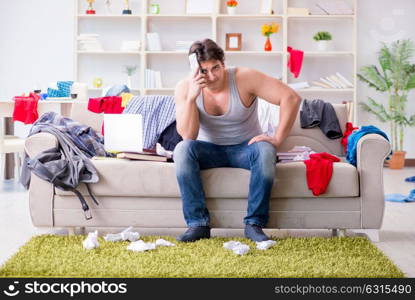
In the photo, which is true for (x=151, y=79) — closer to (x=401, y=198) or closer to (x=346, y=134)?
(x=401, y=198)

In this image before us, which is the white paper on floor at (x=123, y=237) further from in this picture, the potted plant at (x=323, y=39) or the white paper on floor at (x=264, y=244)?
the potted plant at (x=323, y=39)

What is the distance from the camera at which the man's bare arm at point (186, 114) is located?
3447mm

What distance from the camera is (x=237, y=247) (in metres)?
3.11

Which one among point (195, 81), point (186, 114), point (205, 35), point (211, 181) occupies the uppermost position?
point (205, 35)

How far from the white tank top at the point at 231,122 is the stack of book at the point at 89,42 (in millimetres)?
4076

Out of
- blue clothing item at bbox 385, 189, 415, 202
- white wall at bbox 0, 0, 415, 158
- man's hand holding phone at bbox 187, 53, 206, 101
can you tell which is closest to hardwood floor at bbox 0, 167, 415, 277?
blue clothing item at bbox 385, 189, 415, 202

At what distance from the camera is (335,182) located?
346 cm

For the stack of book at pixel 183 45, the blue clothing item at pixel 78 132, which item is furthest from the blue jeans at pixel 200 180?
the stack of book at pixel 183 45

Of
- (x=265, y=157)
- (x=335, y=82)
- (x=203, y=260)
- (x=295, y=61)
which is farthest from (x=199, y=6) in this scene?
(x=203, y=260)

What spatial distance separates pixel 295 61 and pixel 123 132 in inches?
154

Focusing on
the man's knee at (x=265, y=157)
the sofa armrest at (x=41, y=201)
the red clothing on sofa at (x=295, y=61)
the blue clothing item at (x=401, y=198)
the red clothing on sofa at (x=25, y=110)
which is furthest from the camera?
the red clothing on sofa at (x=295, y=61)

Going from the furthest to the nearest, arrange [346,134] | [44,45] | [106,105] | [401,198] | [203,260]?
[44,45] → [401,198] → [106,105] → [346,134] → [203,260]

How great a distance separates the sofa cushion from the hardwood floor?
30 cm

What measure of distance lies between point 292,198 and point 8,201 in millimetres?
2311
